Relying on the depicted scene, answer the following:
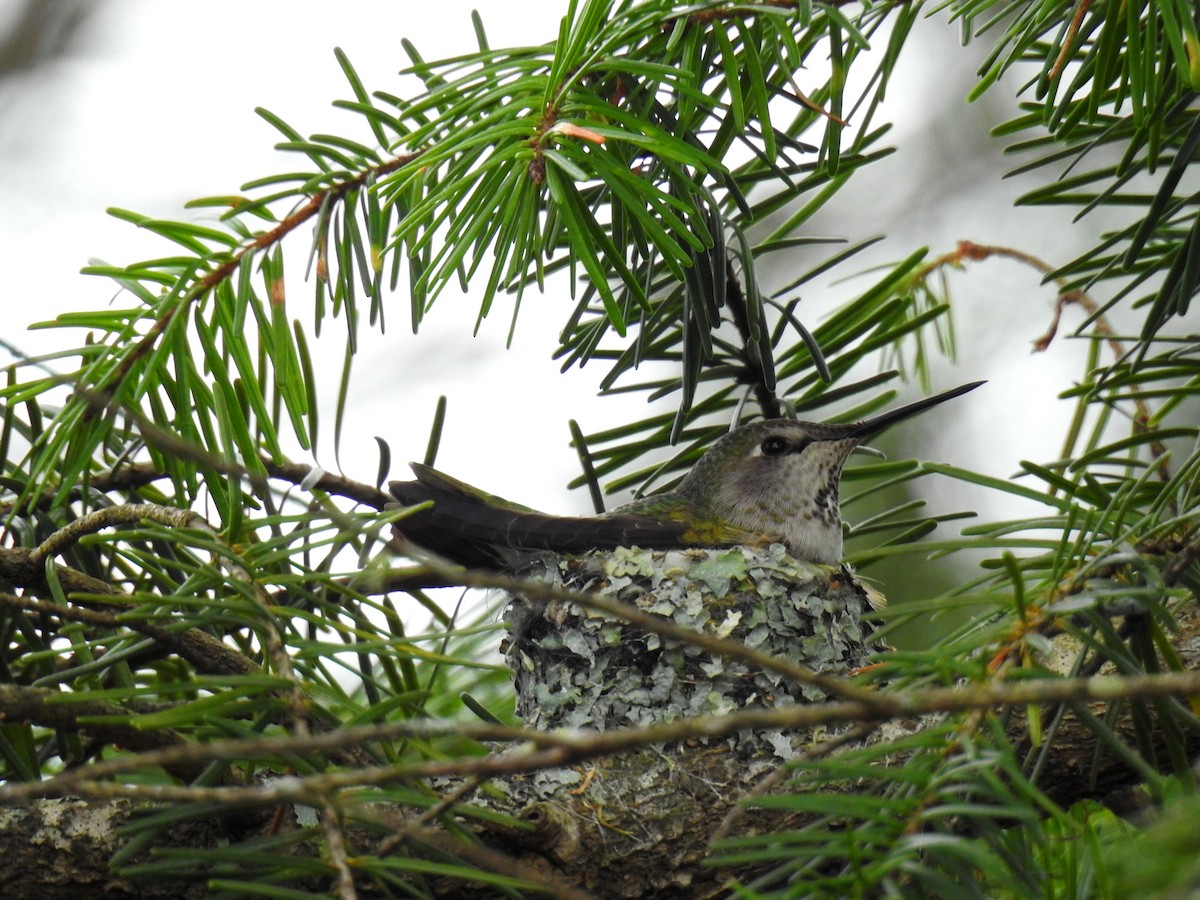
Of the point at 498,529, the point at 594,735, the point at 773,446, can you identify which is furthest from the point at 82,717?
the point at 773,446

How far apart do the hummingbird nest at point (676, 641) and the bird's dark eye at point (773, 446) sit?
362mm

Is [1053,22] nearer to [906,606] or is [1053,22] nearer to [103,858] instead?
[906,606]

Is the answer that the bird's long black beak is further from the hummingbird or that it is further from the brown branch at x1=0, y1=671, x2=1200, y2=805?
the brown branch at x1=0, y1=671, x2=1200, y2=805

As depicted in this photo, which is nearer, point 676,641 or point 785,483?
point 676,641

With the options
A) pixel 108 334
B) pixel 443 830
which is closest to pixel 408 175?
pixel 108 334

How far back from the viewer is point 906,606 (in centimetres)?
124

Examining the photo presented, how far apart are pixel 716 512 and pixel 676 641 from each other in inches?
40.1

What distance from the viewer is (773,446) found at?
3172mm

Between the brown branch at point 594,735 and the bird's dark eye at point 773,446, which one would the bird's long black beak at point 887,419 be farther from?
the brown branch at point 594,735

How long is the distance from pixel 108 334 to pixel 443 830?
94 cm

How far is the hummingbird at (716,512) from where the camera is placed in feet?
8.77

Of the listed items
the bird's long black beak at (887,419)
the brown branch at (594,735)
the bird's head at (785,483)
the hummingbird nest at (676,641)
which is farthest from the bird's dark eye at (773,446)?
the brown branch at (594,735)

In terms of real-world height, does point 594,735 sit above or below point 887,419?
below

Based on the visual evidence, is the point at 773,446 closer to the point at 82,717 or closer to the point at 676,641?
the point at 676,641
